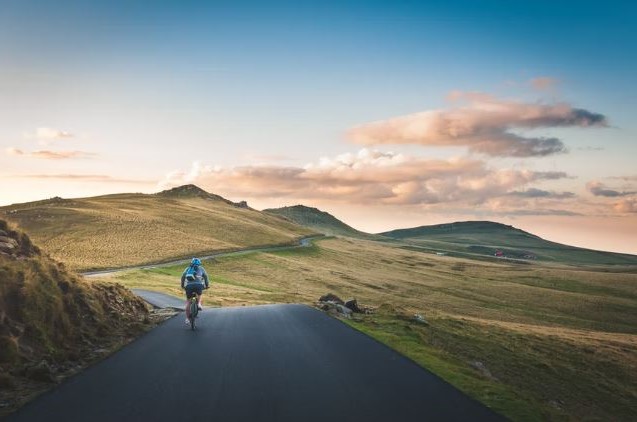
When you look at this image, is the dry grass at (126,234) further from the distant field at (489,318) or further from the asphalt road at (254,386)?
the asphalt road at (254,386)

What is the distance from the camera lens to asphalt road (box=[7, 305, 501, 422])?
9.84m

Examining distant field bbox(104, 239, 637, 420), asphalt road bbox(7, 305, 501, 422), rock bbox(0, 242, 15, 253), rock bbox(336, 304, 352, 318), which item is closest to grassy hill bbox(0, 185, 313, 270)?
distant field bbox(104, 239, 637, 420)

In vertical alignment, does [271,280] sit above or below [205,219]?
below

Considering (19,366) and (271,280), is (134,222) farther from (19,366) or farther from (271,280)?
(19,366)

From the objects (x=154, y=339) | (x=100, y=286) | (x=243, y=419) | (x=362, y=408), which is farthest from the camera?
(x=100, y=286)

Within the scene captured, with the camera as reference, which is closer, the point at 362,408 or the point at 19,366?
the point at 362,408

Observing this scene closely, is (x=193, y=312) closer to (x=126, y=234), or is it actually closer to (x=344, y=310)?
(x=344, y=310)

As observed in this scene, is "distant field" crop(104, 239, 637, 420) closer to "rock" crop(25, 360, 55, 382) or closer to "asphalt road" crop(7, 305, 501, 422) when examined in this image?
"asphalt road" crop(7, 305, 501, 422)

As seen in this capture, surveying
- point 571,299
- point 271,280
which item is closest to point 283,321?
point 271,280

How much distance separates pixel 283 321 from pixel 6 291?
36.5 feet

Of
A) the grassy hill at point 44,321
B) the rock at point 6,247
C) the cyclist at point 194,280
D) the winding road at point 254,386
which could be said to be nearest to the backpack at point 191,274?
the cyclist at point 194,280

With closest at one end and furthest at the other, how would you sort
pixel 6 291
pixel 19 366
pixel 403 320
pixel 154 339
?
pixel 19 366 < pixel 6 291 < pixel 154 339 < pixel 403 320

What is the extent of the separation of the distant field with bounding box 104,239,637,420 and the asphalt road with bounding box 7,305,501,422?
2.16 meters

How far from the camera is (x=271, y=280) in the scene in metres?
72.1
